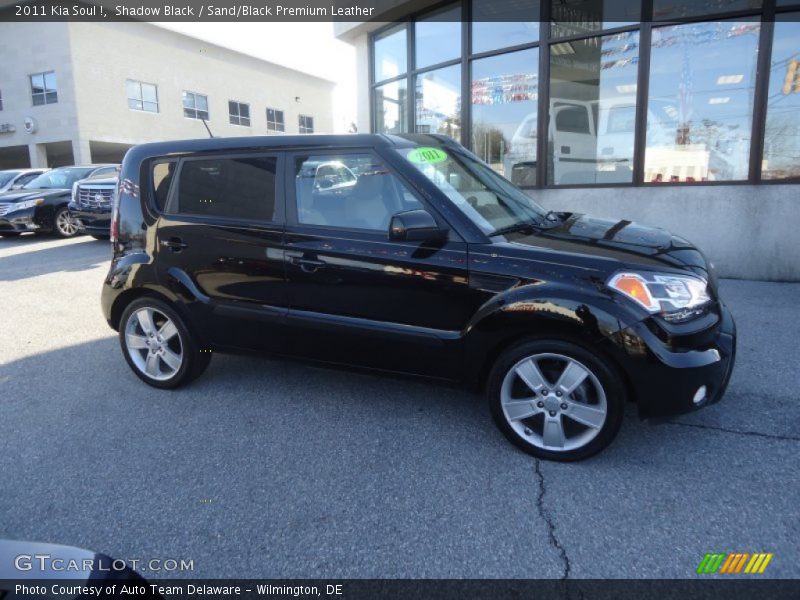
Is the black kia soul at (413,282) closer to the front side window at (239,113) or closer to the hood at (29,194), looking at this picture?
the hood at (29,194)

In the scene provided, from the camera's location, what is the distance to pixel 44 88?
31.0 m

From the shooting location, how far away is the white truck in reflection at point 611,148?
7617 mm

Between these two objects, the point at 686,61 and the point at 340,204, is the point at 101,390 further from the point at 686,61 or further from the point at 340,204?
the point at 686,61

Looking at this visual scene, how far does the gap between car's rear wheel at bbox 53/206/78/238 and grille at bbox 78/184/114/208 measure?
191cm

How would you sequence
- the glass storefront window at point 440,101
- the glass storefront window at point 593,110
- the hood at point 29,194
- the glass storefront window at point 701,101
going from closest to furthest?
1. the glass storefront window at point 701,101
2. the glass storefront window at point 593,110
3. the glass storefront window at point 440,101
4. the hood at point 29,194

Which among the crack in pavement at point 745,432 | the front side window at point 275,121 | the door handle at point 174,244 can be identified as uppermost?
the front side window at point 275,121

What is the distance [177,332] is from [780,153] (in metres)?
7.44

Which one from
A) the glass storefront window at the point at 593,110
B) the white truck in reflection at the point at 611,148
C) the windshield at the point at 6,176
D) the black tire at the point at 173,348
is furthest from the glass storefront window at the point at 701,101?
the windshield at the point at 6,176

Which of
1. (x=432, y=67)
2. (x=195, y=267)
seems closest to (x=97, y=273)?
(x=195, y=267)

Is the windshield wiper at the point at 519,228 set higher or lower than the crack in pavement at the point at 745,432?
higher

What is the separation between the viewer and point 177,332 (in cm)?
402

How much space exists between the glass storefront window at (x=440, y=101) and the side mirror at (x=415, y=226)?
714 centimetres

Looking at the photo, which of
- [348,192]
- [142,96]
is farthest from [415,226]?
[142,96]

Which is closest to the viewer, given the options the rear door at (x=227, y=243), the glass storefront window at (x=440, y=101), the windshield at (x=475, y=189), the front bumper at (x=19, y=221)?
the windshield at (x=475, y=189)
